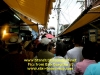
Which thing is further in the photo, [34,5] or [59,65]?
[34,5]

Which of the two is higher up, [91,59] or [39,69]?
[91,59]

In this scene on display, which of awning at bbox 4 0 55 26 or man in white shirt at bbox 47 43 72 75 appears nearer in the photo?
man in white shirt at bbox 47 43 72 75

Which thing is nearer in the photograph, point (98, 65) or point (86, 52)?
point (98, 65)

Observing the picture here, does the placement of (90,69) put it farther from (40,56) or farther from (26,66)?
(40,56)

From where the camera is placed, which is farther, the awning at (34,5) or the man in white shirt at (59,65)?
the awning at (34,5)

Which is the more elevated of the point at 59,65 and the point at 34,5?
the point at 34,5

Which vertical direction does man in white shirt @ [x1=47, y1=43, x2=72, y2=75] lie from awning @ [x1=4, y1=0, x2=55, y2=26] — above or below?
below

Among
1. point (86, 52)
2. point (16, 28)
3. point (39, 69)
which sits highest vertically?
point (16, 28)

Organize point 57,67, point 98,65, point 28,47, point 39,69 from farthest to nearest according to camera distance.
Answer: point 28,47 → point 39,69 → point 57,67 → point 98,65

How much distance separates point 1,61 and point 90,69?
1837 mm

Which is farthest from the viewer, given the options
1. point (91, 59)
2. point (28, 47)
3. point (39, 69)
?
point (28, 47)

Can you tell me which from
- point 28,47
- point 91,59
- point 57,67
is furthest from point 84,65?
point 28,47

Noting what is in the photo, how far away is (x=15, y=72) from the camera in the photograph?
3.36 meters

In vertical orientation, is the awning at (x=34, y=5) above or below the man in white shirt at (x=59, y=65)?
above
